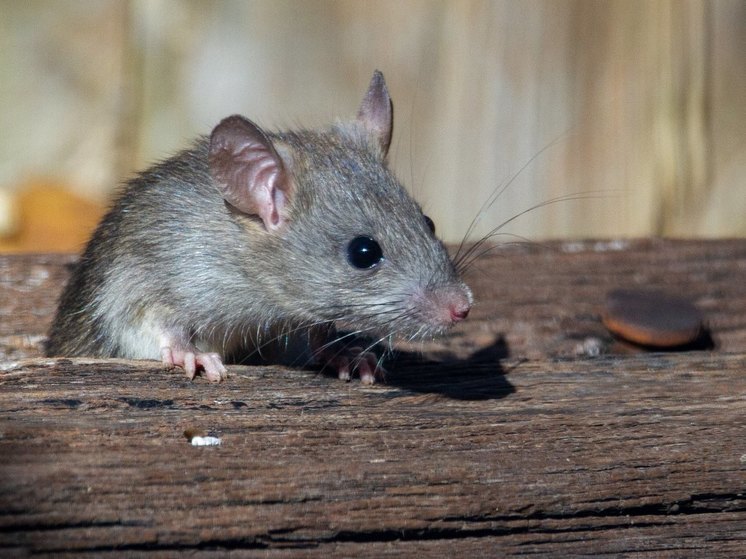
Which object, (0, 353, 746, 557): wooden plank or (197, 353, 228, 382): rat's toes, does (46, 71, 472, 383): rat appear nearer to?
(197, 353, 228, 382): rat's toes

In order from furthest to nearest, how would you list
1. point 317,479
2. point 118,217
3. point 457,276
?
point 118,217, point 457,276, point 317,479

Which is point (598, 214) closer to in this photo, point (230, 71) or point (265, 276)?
point (230, 71)

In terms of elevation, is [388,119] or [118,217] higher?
[388,119]

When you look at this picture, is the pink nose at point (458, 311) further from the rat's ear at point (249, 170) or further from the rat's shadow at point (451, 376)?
the rat's ear at point (249, 170)

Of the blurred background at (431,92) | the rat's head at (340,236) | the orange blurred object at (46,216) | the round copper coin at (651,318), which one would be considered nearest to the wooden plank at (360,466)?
the rat's head at (340,236)

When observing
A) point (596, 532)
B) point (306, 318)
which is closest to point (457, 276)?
point (306, 318)

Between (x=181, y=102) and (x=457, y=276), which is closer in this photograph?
(x=457, y=276)
